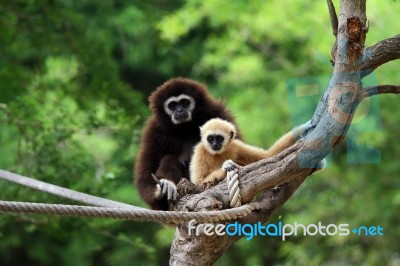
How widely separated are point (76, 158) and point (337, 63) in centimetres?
468

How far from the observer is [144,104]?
8688mm

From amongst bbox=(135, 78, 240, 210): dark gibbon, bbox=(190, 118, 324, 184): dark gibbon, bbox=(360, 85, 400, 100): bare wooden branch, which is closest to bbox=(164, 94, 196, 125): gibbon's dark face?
bbox=(135, 78, 240, 210): dark gibbon

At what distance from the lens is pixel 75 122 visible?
7.77m

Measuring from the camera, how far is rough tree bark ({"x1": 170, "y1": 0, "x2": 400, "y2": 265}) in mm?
3654

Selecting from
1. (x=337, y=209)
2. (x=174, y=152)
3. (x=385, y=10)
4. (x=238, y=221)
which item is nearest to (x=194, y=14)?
(x=385, y=10)

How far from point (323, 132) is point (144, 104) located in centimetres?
513

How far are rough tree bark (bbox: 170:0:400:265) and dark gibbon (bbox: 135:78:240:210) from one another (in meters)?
1.71

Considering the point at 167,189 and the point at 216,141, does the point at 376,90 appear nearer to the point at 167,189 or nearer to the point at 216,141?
the point at 216,141

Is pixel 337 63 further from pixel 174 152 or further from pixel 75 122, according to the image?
pixel 75 122

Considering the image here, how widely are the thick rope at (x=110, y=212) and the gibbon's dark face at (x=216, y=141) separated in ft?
3.92

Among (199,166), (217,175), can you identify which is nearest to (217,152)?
(199,166)

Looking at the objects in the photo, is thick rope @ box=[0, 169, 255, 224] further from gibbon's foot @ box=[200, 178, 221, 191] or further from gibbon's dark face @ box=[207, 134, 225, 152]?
gibbon's dark face @ box=[207, 134, 225, 152]

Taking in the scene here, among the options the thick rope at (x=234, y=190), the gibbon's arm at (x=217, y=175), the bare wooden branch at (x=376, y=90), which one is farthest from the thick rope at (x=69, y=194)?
the bare wooden branch at (x=376, y=90)

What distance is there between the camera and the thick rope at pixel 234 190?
12.9 ft
